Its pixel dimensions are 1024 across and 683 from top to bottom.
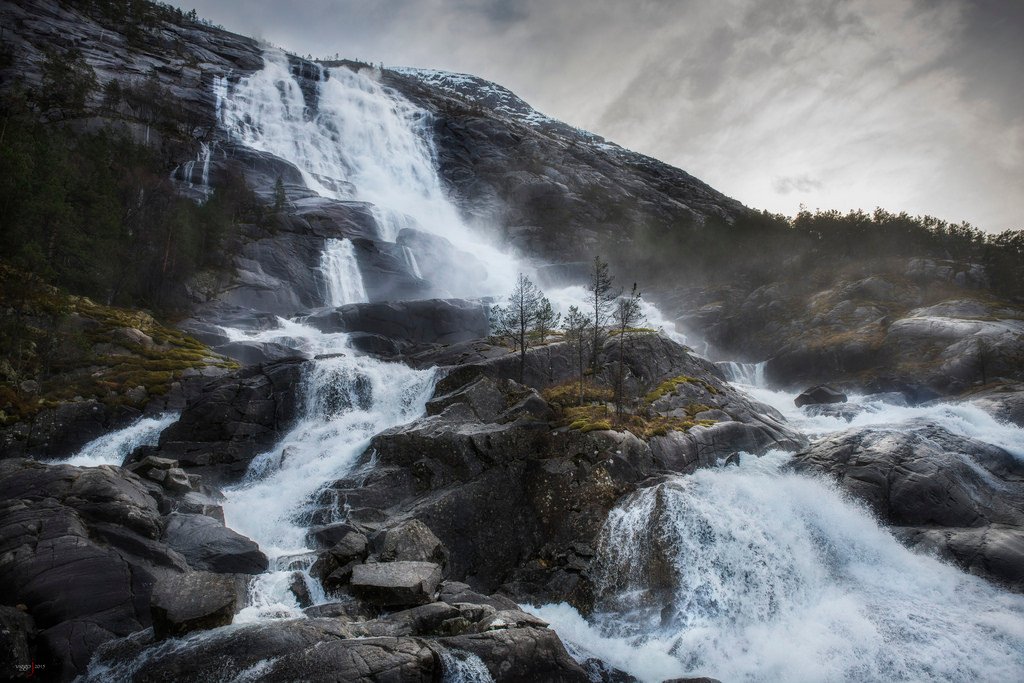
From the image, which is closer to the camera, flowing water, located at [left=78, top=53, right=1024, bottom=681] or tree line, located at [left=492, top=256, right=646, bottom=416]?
flowing water, located at [left=78, top=53, right=1024, bottom=681]

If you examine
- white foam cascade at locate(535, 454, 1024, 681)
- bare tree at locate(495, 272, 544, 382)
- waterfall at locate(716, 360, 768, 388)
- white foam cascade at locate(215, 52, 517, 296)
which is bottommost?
Answer: white foam cascade at locate(535, 454, 1024, 681)

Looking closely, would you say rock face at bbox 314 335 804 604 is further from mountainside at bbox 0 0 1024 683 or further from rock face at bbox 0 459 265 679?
rock face at bbox 0 459 265 679

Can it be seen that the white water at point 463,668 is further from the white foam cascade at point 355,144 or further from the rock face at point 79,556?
the white foam cascade at point 355,144

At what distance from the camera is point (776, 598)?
1995cm

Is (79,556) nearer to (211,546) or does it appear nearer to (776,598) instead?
(211,546)

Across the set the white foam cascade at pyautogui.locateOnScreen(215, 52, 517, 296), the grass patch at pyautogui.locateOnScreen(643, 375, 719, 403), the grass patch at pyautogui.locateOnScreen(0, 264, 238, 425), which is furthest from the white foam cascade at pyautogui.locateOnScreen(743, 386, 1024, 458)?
the white foam cascade at pyautogui.locateOnScreen(215, 52, 517, 296)

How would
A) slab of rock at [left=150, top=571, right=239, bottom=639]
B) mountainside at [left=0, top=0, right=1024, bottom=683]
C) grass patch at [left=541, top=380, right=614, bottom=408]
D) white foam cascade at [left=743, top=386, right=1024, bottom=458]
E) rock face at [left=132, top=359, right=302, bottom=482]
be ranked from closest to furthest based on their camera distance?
slab of rock at [left=150, top=571, right=239, bottom=639] < mountainside at [left=0, top=0, right=1024, bottom=683] < rock face at [left=132, top=359, right=302, bottom=482] < white foam cascade at [left=743, top=386, right=1024, bottom=458] < grass patch at [left=541, top=380, right=614, bottom=408]

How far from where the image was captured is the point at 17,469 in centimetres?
1973

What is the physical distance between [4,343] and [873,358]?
76134 millimetres

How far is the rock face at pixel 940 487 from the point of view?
19.7 metres

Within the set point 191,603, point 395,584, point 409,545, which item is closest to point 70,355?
point 191,603

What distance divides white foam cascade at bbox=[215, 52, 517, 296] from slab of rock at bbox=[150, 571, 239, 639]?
6588 cm

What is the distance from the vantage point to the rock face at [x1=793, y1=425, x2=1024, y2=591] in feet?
64.5

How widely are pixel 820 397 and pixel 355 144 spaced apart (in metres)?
93.9
